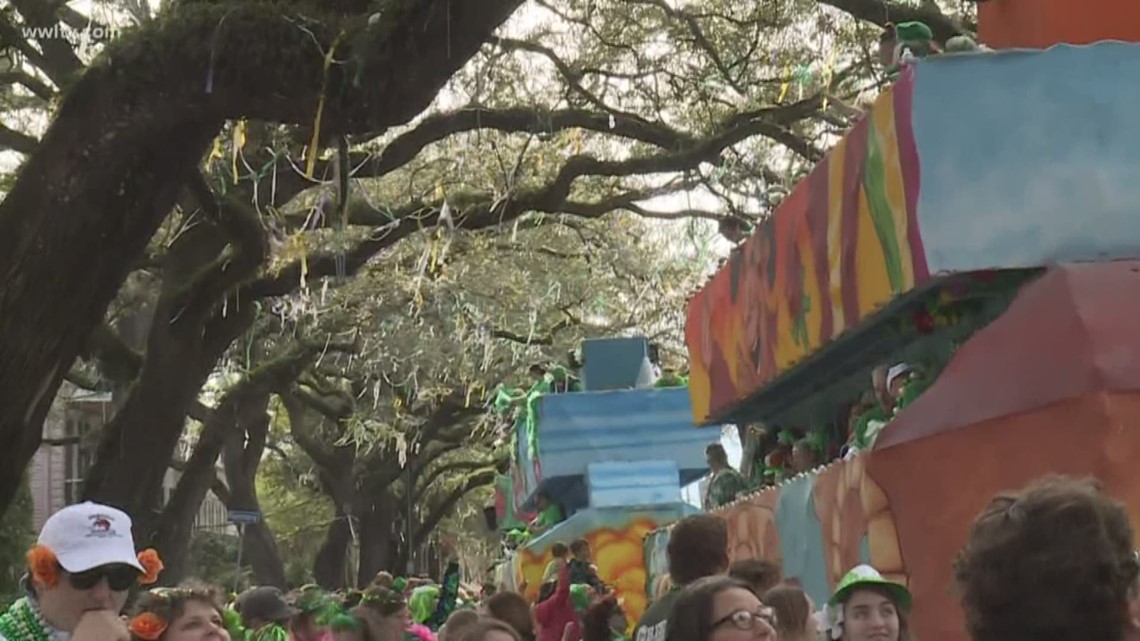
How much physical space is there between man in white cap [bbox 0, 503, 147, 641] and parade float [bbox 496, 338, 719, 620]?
1240 cm

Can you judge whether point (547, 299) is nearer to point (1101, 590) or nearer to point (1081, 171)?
point (1081, 171)

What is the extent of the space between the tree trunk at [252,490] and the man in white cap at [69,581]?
19.6 meters

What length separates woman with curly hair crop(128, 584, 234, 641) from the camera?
468cm

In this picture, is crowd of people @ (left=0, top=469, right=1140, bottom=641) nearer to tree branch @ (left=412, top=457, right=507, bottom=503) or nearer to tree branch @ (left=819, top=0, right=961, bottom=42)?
tree branch @ (left=819, top=0, right=961, bottom=42)

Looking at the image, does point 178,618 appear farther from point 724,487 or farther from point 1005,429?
point 724,487

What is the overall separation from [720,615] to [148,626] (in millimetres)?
1829

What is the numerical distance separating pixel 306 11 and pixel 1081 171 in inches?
164

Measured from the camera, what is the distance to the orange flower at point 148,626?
4633mm

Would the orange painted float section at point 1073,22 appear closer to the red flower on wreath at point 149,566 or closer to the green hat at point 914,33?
the green hat at point 914,33

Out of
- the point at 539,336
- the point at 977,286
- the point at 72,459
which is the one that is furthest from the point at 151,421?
the point at 72,459

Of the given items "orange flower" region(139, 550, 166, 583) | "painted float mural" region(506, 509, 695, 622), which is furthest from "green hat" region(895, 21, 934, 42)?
"painted float mural" region(506, 509, 695, 622)

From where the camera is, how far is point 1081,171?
6.74 metres

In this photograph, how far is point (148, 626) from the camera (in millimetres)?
4668

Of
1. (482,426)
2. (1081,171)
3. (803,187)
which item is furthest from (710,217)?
(482,426)
